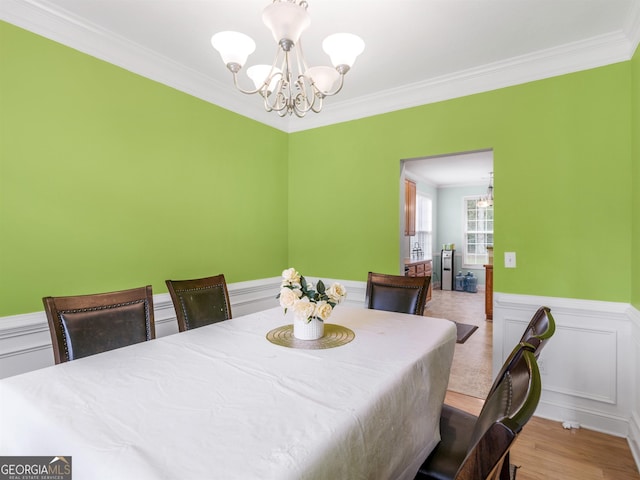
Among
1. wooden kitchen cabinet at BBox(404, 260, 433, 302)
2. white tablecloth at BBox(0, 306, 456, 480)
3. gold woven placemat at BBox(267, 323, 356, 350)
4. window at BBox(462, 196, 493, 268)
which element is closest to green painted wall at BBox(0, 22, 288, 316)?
white tablecloth at BBox(0, 306, 456, 480)

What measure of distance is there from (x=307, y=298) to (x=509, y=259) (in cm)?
185

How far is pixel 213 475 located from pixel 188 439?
0.53ft

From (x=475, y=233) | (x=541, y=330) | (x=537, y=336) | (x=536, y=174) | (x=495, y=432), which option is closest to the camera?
(x=495, y=432)

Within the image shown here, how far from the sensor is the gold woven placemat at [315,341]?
1.51 m

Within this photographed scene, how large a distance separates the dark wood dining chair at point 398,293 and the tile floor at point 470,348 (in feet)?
3.69

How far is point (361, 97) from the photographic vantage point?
3170 millimetres

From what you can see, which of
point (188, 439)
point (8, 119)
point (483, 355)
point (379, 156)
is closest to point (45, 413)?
point (188, 439)

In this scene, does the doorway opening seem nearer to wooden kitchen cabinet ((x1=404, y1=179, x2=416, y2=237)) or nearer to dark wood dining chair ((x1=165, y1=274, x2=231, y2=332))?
wooden kitchen cabinet ((x1=404, y1=179, x2=416, y2=237))

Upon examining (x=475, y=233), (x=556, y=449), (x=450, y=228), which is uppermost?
(x=450, y=228)

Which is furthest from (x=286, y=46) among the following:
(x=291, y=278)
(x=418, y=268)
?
(x=418, y=268)

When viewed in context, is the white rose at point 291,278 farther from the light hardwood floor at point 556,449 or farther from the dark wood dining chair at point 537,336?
the light hardwood floor at point 556,449

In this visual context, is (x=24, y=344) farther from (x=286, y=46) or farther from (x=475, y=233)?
(x=475, y=233)

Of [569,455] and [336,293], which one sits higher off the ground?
[336,293]

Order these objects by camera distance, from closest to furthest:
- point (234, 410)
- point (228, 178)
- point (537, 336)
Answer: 1. point (234, 410)
2. point (537, 336)
3. point (228, 178)
